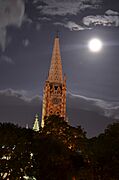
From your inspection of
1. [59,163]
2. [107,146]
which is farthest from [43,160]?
[107,146]

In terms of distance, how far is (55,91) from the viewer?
129 m

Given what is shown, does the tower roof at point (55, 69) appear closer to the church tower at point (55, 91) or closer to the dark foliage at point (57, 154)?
the church tower at point (55, 91)

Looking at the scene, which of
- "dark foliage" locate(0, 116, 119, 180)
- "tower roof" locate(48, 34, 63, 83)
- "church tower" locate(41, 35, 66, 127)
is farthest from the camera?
"tower roof" locate(48, 34, 63, 83)

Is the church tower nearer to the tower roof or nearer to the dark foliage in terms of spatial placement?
the tower roof

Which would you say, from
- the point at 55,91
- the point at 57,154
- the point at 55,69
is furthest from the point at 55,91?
the point at 57,154

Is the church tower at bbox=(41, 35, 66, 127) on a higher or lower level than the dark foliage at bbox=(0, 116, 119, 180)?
higher

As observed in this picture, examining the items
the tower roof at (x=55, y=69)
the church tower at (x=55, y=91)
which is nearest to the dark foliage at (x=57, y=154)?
the church tower at (x=55, y=91)

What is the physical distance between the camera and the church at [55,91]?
123188 millimetres

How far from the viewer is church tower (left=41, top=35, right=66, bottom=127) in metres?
123

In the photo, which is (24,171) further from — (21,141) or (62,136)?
(62,136)

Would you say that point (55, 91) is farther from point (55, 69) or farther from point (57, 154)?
point (57, 154)

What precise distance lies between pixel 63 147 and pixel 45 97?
7236 cm

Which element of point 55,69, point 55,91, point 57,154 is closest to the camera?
point 57,154

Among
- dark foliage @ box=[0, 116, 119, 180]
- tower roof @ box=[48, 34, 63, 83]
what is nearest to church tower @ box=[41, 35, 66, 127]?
tower roof @ box=[48, 34, 63, 83]
